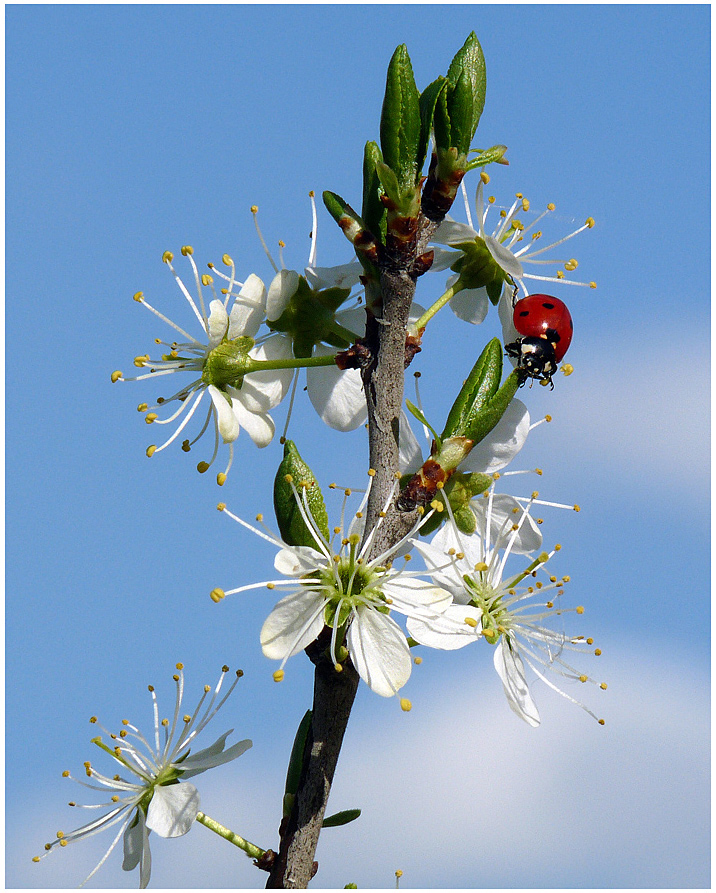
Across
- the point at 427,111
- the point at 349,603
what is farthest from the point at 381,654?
the point at 427,111

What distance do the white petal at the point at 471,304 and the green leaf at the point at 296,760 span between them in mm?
1222

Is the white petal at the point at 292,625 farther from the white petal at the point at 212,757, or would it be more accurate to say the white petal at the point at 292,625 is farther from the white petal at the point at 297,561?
the white petal at the point at 212,757

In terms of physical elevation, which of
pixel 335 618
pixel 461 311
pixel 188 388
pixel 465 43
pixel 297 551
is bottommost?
pixel 335 618

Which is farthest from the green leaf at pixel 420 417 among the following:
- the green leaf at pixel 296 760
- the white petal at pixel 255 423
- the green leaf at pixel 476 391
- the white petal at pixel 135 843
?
the white petal at pixel 135 843

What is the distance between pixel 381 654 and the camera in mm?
2000

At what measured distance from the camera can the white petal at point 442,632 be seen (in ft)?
6.70

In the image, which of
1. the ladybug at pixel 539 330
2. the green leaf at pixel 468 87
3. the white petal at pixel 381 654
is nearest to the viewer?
the white petal at pixel 381 654

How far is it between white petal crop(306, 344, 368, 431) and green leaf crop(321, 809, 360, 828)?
968mm

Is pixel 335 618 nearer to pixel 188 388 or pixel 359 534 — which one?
pixel 359 534

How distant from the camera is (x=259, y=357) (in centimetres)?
238

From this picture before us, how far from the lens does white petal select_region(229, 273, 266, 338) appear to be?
7.70 ft

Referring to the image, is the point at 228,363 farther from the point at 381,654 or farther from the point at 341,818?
the point at 341,818

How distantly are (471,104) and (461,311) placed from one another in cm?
62

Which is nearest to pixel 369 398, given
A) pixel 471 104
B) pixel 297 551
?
pixel 297 551
